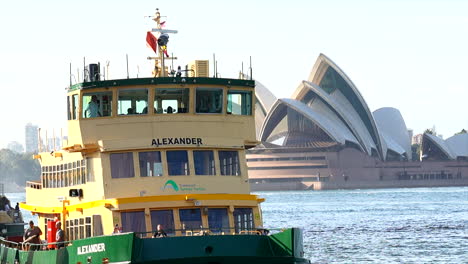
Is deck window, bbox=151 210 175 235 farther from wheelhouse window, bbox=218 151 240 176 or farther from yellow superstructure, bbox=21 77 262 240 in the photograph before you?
wheelhouse window, bbox=218 151 240 176

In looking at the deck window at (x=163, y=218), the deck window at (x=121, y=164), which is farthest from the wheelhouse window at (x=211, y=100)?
the deck window at (x=163, y=218)

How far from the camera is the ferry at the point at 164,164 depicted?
105ft

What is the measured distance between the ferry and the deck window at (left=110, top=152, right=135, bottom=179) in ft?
0.10

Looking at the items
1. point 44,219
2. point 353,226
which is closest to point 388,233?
point 353,226

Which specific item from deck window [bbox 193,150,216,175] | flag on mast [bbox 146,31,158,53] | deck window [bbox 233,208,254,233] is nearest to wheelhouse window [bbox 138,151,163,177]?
deck window [bbox 193,150,216,175]

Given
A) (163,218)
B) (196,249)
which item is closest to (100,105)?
(163,218)

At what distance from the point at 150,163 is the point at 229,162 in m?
2.44

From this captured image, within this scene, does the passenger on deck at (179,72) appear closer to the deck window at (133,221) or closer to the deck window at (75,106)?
the deck window at (75,106)

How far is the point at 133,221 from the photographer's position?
106 feet

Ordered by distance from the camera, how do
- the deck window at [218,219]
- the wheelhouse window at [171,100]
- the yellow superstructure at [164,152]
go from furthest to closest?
the wheelhouse window at [171,100] < the deck window at [218,219] < the yellow superstructure at [164,152]

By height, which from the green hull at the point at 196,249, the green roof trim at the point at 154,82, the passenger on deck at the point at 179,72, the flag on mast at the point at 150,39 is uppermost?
the flag on mast at the point at 150,39

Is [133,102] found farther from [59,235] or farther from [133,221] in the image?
[59,235]

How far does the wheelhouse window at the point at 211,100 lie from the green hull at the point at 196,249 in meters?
4.83

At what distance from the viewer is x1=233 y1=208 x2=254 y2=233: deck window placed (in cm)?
3312
